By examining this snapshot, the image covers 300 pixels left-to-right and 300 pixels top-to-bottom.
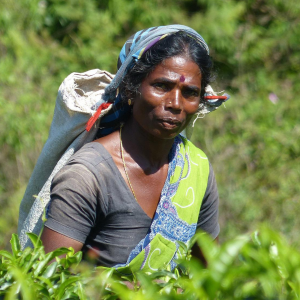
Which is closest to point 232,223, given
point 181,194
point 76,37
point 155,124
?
point 181,194

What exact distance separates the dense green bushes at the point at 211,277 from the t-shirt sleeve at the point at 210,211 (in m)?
1.28

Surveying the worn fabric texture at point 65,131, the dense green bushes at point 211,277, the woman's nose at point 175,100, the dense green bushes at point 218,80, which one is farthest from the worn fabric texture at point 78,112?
the dense green bushes at point 218,80

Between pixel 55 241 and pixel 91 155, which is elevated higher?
pixel 91 155

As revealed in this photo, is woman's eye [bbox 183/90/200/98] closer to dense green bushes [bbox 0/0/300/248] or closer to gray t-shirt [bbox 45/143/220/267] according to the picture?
gray t-shirt [bbox 45/143/220/267]

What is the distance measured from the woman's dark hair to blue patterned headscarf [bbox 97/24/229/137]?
21 millimetres

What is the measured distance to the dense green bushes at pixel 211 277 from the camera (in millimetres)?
870

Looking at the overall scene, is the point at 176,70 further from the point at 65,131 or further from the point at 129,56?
the point at 65,131

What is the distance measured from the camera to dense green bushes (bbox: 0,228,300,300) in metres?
0.87

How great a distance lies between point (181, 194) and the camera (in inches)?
94.5

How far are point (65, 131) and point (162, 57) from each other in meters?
0.54

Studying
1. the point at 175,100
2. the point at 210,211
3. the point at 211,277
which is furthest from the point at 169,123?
the point at 211,277

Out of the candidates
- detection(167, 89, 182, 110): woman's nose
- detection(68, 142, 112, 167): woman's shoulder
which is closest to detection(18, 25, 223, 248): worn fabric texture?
detection(68, 142, 112, 167): woman's shoulder

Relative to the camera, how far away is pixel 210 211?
2.61 metres

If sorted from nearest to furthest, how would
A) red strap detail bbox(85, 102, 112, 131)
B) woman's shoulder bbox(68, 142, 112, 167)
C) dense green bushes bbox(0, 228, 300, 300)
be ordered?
dense green bushes bbox(0, 228, 300, 300)
woman's shoulder bbox(68, 142, 112, 167)
red strap detail bbox(85, 102, 112, 131)
